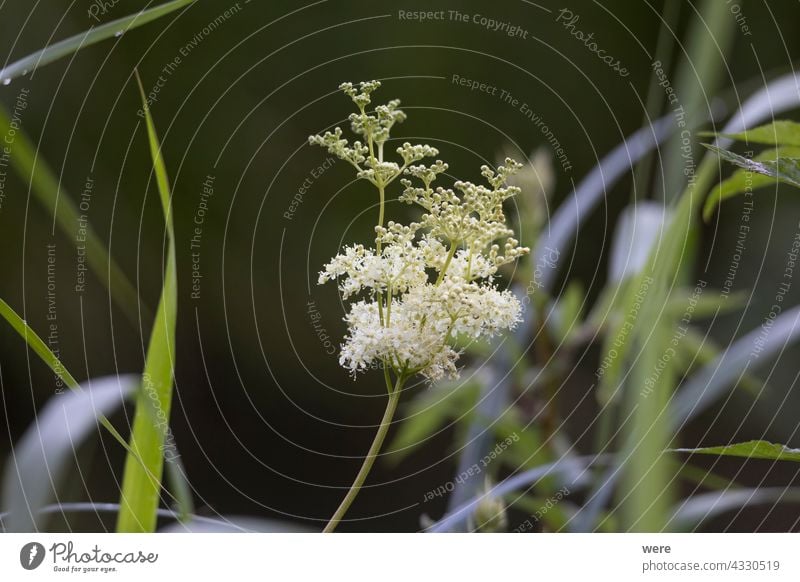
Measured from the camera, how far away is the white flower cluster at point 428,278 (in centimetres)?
37

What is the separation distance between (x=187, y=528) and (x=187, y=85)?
0.53 metres

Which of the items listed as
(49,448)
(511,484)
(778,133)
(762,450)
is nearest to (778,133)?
(778,133)

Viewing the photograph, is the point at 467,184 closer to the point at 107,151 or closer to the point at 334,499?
the point at 334,499

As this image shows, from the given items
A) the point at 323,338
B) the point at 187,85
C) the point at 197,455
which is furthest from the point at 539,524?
the point at 187,85

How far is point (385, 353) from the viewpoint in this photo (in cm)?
37

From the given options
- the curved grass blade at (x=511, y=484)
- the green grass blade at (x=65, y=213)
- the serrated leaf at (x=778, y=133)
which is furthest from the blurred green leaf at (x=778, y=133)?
the green grass blade at (x=65, y=213)

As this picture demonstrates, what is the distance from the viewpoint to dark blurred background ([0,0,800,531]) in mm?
795

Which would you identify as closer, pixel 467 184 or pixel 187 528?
pixel 467 184

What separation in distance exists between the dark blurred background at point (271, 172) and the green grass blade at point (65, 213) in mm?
21

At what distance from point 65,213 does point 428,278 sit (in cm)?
52

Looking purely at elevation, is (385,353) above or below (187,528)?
above

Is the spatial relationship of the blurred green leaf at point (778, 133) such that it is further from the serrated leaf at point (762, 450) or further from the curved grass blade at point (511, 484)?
the curved grass blade at point (511, 484)

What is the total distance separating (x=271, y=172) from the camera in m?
0.91
